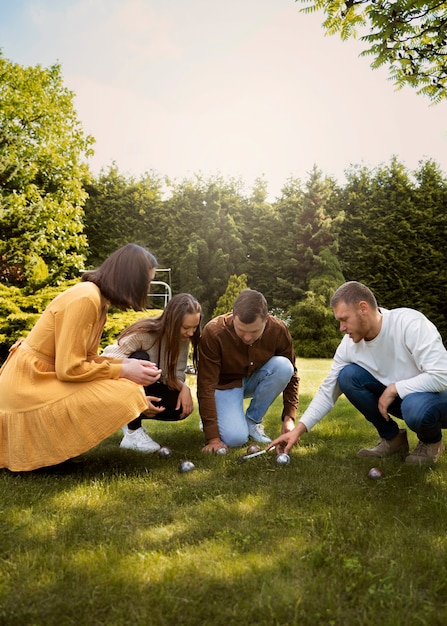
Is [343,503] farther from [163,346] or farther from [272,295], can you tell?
[272,295]

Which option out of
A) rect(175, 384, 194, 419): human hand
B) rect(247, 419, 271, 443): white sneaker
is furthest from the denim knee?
rect(175, 384, 194, 419): human hand

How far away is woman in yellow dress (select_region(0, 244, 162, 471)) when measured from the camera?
3395 mm

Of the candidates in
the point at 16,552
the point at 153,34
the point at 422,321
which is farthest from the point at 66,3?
the point at 16,552

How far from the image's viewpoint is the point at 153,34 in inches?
333

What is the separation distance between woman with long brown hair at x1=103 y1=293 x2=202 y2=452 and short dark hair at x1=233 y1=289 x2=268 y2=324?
36cm

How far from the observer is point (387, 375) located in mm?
3873

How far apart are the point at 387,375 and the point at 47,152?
14549 mm

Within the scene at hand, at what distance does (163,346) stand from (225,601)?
2.58m

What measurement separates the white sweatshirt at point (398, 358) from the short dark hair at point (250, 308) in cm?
69

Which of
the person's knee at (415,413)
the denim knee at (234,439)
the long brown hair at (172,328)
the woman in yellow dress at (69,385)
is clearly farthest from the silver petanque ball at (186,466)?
the person's knee at (415,413)

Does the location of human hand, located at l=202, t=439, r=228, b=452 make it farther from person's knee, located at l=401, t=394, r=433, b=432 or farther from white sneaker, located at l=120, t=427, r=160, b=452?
person's knee, located at l=401, t=394, r=433, b=432

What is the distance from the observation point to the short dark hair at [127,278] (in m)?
3.52

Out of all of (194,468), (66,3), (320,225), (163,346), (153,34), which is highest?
(66,3)

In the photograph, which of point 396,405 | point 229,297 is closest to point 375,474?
point 396,405
